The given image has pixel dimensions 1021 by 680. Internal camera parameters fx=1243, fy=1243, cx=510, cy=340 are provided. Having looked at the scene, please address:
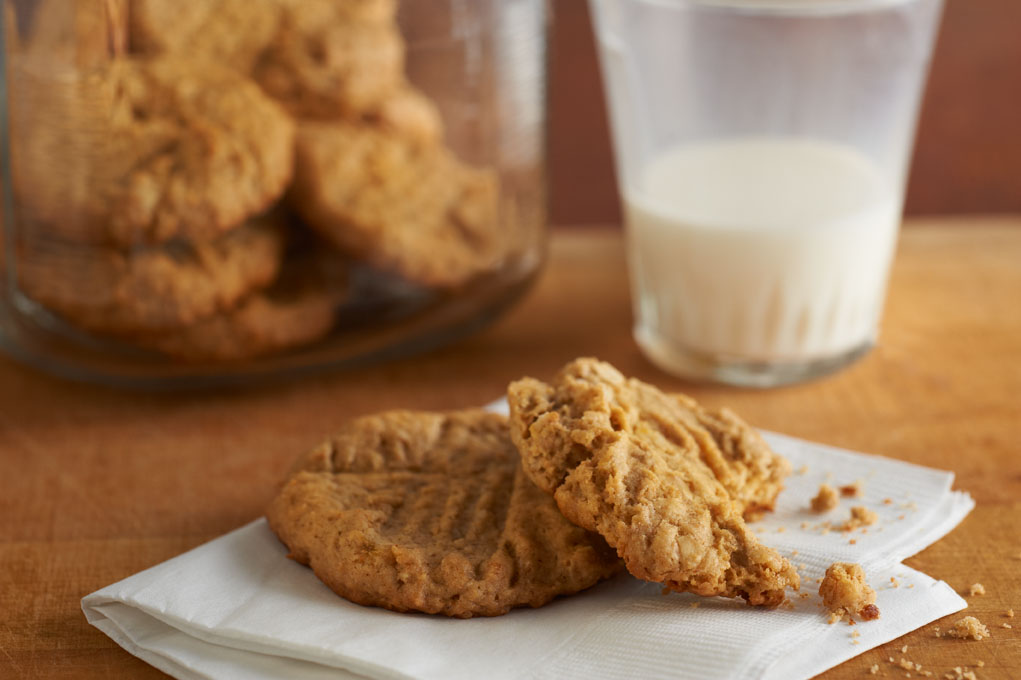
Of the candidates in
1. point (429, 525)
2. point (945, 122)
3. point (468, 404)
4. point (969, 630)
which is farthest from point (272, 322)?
point (945, 122)

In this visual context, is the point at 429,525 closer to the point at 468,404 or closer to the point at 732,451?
the point at 732,451

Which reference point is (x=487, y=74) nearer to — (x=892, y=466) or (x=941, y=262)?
(x=892, y=466)

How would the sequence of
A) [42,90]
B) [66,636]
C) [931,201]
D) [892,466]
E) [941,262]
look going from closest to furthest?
[66,636] → [892,466] → [42,90] → [941,262] → [931,201]

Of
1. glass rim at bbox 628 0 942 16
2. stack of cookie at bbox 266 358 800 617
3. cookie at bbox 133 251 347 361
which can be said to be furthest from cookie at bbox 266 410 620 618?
glass rim at bbox 628 0 942 16

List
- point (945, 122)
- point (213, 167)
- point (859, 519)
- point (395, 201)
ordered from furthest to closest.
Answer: point (945, 122) → point (395, 201) → point (213, 167) → point (859, 519)

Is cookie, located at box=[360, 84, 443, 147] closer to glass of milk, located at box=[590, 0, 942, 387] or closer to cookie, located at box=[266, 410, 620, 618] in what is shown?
glass of milk, located at box=[590, 0, 942, 387]

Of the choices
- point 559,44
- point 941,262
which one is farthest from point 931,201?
point 559,44
